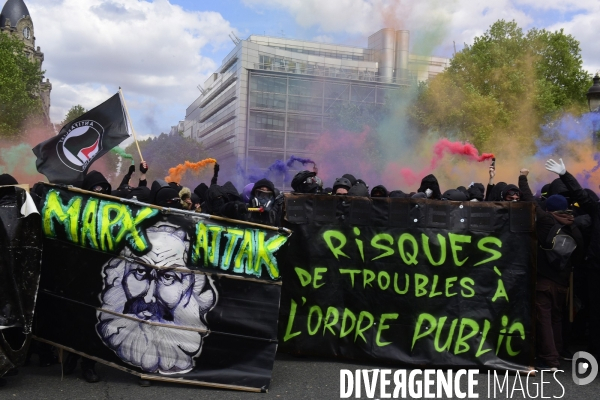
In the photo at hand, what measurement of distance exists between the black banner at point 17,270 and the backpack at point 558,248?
465 centimetres

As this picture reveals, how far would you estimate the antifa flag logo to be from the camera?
6945 mm

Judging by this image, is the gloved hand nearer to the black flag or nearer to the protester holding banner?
the protester holding banner

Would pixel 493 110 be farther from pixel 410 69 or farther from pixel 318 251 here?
pixel 318 251

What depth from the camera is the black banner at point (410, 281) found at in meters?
5.86

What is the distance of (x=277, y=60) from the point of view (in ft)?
151

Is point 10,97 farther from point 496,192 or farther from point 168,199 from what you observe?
point 496,192

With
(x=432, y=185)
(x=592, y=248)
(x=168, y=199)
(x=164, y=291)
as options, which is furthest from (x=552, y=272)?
(x=168, y=199)

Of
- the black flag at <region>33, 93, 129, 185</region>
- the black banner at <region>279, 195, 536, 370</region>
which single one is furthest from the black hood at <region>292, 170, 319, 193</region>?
the black flag at <region>33, 93, 129, 185</region>

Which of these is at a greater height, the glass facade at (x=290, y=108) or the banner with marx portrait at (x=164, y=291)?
the glass facade at (x=290, y=108)

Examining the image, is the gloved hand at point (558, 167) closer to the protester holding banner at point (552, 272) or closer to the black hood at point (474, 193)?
the protester holding banner at point (552, 272)

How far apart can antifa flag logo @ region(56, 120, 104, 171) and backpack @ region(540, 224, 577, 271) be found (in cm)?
500

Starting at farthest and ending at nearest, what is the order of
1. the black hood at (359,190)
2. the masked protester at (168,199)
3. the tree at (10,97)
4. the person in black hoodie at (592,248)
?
the tree at (10,97) → the black hood at (359,190) → the masked protester at (168,199) → the person in black hoodie at (592,248)

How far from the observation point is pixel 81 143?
23.4ft

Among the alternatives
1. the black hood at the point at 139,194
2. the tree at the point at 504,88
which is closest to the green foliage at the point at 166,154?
the tree at the point at 504,88
